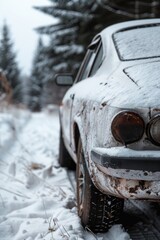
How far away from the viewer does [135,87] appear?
2135 mm

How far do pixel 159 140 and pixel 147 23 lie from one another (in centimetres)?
185

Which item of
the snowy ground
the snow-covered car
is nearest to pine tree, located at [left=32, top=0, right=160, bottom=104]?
the snowy ground

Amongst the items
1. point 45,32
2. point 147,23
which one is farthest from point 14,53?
point 147,23

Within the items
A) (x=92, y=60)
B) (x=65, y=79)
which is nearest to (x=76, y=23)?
(x=65, y=79)

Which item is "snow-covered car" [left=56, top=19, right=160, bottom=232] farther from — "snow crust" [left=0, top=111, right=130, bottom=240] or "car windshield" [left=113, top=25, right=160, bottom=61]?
"snow crust" [left=0, top=111, right=130, bottom=240]

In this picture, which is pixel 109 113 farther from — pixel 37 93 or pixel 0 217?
pixel 37 93

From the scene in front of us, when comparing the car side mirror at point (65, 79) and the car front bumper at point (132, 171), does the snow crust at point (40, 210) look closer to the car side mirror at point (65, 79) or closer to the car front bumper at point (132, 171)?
the car front bumper at point (132, 171)

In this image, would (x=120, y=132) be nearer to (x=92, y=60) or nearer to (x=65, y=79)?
(x=92, y=60)

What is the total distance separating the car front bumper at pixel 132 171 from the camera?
1.93 metres

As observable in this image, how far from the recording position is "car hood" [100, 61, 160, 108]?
6.55 feet

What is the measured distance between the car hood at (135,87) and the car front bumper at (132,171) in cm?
27

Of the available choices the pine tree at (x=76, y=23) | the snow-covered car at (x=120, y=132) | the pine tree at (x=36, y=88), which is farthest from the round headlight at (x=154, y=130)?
the pine tree at (x=36, y=88)

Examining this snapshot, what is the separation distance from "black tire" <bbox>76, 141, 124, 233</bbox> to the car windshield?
925 millimetres

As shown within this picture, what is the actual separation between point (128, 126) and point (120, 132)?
0.20 ft
